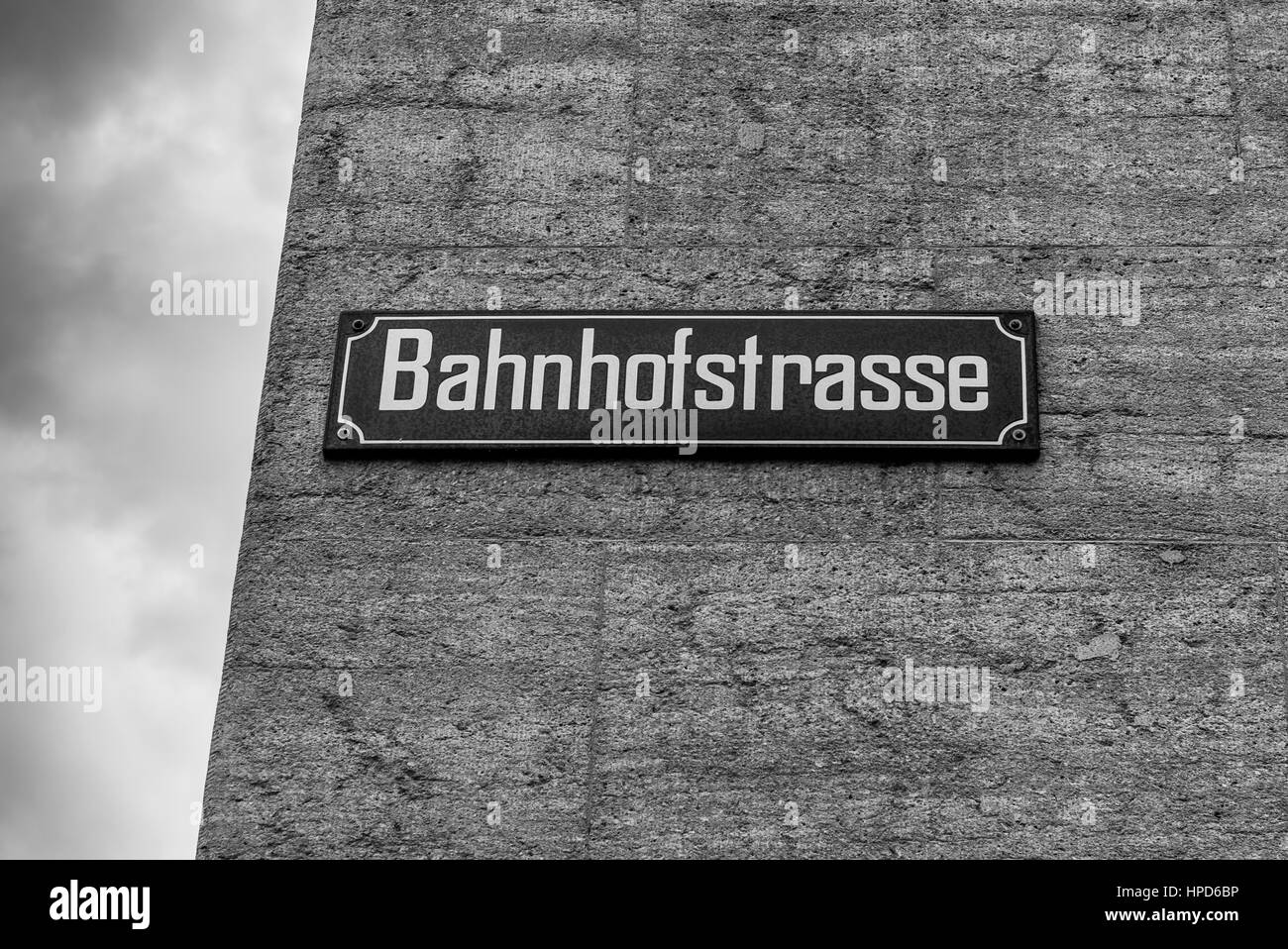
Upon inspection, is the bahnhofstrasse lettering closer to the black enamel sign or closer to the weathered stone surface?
the black enamel sign

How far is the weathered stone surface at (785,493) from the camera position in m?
3.96

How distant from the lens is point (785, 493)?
4.30 meters

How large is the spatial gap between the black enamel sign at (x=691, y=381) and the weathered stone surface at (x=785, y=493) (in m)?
0.08

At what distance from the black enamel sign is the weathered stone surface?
79mm

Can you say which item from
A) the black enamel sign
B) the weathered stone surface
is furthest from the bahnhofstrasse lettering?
the weathered stone surface

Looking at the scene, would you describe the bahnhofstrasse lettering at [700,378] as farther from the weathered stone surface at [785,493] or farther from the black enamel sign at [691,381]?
the weathered stone surface at [785,493]

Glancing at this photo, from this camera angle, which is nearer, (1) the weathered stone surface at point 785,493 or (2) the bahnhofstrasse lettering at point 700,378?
(1) the weathered stone surface at point 785,493

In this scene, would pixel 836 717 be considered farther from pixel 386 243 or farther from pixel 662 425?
pixel 386 243

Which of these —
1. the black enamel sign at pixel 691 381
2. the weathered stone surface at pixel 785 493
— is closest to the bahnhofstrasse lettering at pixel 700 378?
the black enamel sign at pixel 691 381

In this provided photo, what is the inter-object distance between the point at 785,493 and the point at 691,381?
0.43 metres

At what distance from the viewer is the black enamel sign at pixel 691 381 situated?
4344 millimetres

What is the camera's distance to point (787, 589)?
4184mm

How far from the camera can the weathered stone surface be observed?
A: 3.96 metres

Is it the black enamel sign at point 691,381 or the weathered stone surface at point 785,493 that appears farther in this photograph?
the black enamel sign at point 691,381
